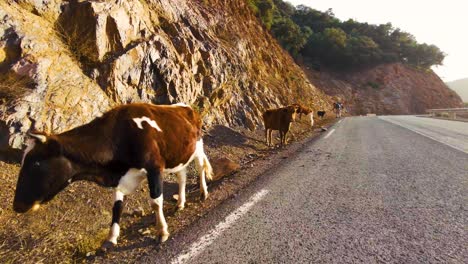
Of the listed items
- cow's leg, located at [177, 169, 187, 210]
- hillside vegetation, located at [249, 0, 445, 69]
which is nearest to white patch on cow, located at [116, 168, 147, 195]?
cow's leg, located at [177, 169, 187, 210]

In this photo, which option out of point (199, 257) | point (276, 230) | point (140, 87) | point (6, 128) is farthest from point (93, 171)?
point (140, 87)

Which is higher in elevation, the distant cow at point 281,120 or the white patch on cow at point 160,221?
the distant cow at point 281,120

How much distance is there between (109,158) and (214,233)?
1535 mm

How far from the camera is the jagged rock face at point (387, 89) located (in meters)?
52.9

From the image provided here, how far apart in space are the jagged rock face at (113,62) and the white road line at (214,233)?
405 cm

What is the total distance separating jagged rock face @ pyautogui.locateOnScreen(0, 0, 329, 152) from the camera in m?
6.35

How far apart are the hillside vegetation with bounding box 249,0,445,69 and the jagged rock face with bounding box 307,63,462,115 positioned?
2.53m

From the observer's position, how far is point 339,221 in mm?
3928

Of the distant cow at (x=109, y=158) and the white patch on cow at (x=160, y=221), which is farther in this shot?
the white patch on cow at (x=160, y=221)

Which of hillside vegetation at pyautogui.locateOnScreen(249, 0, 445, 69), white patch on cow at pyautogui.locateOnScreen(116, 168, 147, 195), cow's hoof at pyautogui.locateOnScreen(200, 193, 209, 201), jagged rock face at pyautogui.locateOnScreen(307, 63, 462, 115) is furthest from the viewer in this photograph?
hillside vegetation at pyautogui.locateOnScreen(249, 0, 445, 69)

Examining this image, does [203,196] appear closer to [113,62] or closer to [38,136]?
[38,136]

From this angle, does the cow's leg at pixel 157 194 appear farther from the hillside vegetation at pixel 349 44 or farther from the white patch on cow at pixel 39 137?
the hillside vegetation at pixel 349 44

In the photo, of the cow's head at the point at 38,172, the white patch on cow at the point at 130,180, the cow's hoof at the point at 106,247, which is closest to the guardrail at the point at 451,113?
the white patch on cow at the point at 130,180

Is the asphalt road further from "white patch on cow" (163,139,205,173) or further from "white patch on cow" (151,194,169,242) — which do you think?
"white patch on cow" (163,139,205,173)
